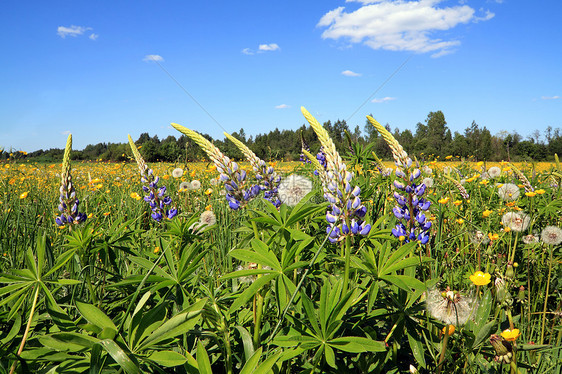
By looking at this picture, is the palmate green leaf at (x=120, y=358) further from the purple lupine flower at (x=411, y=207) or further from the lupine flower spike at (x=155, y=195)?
the lupine flower spike at (x=155, y=195)

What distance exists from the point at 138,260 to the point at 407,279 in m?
1.15

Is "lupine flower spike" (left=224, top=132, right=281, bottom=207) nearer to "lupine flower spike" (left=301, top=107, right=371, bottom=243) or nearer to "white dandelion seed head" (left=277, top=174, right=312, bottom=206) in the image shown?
"white dandelion seed head" (left=277, top=174, right=312, bottom=206)

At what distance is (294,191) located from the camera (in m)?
2.71

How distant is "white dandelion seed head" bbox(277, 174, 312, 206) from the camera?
2.62 m

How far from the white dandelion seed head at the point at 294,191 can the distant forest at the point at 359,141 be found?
2.16 feet

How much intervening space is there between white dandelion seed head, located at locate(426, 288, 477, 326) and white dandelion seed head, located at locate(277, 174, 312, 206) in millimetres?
1266

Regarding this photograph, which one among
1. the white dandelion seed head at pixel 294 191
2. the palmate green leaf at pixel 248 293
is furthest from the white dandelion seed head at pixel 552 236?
the palmate green leaf at pixel 248 293

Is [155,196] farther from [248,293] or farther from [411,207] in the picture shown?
[411,207]

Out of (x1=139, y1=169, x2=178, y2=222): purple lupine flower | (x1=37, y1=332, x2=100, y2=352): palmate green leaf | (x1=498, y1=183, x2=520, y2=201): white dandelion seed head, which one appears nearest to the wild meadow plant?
(x1=37, y1=332, x2=100, y2=352): palmate green leaf

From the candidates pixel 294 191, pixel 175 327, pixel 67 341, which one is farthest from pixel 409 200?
pixel 67 341

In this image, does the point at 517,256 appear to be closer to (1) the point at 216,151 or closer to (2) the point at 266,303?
(2) the point at 266,303

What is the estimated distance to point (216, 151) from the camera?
174cm

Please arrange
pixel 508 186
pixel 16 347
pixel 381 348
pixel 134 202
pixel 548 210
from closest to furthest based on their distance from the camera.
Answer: pixel 381 348
pixel 16 347
pixel 548 210
pixel 508 186
pixel 134 202

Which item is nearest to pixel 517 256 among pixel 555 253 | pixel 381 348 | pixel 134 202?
Answer: pixel 555 253
